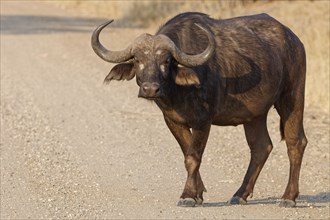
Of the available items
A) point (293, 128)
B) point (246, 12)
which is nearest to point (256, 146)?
point (293, 128)

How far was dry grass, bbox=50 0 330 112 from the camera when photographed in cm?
2122

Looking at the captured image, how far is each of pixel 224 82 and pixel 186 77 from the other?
666mm

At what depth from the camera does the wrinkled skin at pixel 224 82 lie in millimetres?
10875

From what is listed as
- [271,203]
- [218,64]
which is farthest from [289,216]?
[218,64]

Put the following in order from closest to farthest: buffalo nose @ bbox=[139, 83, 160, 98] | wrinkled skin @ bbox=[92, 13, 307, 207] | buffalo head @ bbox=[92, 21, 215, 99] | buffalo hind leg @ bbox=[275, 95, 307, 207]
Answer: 1. buffalo nose @ bbox=[139, 83, 160, 98]
2. buffalo head @ bbox=[92, 21, 215, 99]
3. wrinkled skin @ bbox=[92, 13, 307, 207]
4. buffalo hind leg @ bbox=[275, 95, 307, 207]

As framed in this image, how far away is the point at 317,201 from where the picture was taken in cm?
1213

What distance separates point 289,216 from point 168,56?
1926 mm

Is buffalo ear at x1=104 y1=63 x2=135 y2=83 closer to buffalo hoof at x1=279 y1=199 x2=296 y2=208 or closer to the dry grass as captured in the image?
buffalo hoof at x1=279 y1=199 x2=296 y2=208

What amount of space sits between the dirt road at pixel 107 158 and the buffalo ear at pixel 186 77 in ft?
3.91

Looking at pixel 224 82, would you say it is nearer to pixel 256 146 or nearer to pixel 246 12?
pixel 256 146

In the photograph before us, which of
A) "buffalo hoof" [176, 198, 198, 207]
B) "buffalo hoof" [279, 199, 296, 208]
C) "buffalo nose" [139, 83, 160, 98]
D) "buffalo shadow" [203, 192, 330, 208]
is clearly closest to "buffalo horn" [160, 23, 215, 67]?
"buffalo nose" [139, 83, 160, 98]

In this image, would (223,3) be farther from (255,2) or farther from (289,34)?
(289,34)

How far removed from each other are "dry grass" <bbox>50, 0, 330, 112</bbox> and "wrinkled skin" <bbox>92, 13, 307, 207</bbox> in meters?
6.99

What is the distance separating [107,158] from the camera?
13.8 m
